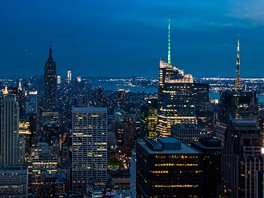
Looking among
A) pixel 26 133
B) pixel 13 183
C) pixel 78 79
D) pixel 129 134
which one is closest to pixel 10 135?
pixel 26 133

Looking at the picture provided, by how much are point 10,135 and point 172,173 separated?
18737 mm

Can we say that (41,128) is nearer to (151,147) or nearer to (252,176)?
(151,147)

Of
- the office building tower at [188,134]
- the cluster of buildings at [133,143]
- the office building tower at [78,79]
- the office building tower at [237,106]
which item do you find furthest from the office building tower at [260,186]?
the office building tower at [78,79]

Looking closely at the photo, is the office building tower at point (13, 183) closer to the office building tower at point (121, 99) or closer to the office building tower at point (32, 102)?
the office building tower at point (32, 102)

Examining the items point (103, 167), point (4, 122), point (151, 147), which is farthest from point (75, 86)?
point (151, 147)

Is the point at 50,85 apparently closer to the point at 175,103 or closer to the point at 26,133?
the point at 175,103

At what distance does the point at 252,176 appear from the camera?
63.2ft

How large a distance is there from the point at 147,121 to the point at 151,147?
74.6 ft

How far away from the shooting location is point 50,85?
205ft

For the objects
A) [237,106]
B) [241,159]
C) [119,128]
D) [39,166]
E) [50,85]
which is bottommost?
[39,166]

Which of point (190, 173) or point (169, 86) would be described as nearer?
point (190, 173)

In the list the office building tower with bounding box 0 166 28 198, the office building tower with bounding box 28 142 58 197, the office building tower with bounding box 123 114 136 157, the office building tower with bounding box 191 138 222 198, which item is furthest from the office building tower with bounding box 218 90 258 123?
the office building tower with bounding box 191 138 222 198

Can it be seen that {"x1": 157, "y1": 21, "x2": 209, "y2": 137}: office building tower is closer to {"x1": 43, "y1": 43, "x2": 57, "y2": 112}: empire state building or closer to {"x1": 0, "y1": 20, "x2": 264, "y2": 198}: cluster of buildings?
{"x1": 0, "y1": 20, "x2": 264, "y2": 198}: cluster of buildings

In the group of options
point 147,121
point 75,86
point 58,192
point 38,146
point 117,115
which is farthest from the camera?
point 75,86
